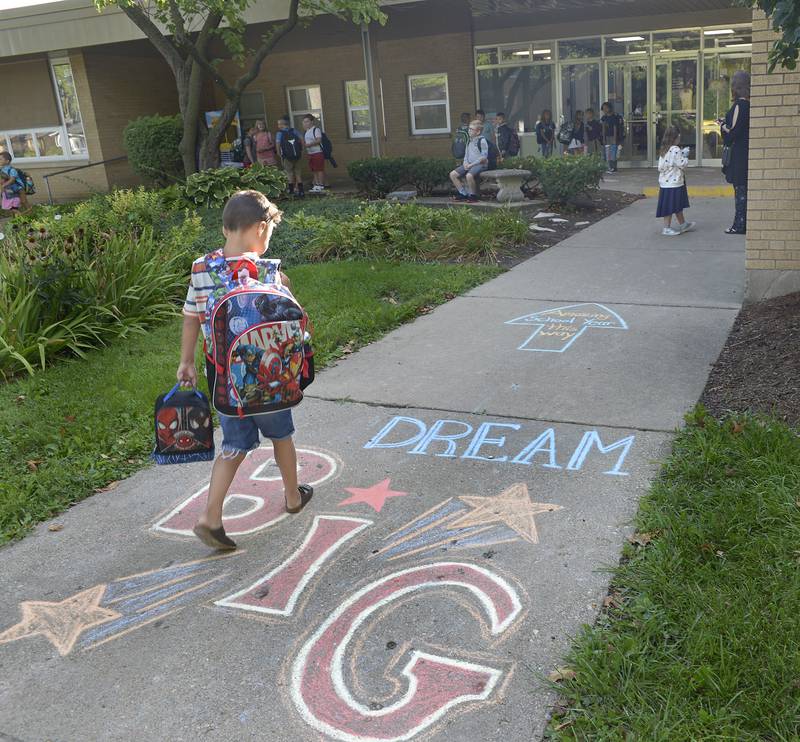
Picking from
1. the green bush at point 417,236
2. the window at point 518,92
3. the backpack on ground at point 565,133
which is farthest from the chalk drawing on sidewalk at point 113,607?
the window at point 518,92

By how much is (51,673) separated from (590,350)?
4510mm

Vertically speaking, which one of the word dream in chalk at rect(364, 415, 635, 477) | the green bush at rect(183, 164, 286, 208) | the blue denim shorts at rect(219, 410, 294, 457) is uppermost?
the green bush at rect(183, 164, 286, 208)

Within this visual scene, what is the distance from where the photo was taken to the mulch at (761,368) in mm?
4918

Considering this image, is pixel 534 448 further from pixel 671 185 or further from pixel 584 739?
pixel 671 185

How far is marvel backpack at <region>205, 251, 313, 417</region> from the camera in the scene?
3.56 metres

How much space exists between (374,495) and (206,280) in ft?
4.77

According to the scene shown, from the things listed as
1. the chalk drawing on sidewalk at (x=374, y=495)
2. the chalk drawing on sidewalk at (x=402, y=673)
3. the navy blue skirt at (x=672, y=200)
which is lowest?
the chalk drawing on sidewalk at (x=374, y=495)

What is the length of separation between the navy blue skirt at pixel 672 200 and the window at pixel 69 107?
16.3m

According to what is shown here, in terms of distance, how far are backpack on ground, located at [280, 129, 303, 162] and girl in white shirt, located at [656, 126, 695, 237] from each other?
912cm

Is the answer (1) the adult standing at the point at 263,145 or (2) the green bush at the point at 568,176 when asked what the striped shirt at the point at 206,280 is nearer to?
(2) the green bush at the point at 568,176

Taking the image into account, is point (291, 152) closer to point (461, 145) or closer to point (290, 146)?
point (290, 146)

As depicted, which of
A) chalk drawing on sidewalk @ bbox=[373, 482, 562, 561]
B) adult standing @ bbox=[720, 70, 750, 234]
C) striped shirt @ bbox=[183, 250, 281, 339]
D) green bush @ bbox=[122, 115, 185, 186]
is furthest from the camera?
green bush @ bbox=[122, 115, 185, 186]

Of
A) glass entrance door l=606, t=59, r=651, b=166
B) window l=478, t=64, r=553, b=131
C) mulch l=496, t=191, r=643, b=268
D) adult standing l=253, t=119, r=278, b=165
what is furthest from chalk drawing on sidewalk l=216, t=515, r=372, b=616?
window l=478, t=64, r=553, b=131

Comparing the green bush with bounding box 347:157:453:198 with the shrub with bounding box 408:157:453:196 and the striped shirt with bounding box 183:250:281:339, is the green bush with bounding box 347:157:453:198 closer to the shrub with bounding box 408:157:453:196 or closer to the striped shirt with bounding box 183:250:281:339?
the shrub with bounding box 408:157:453:196
